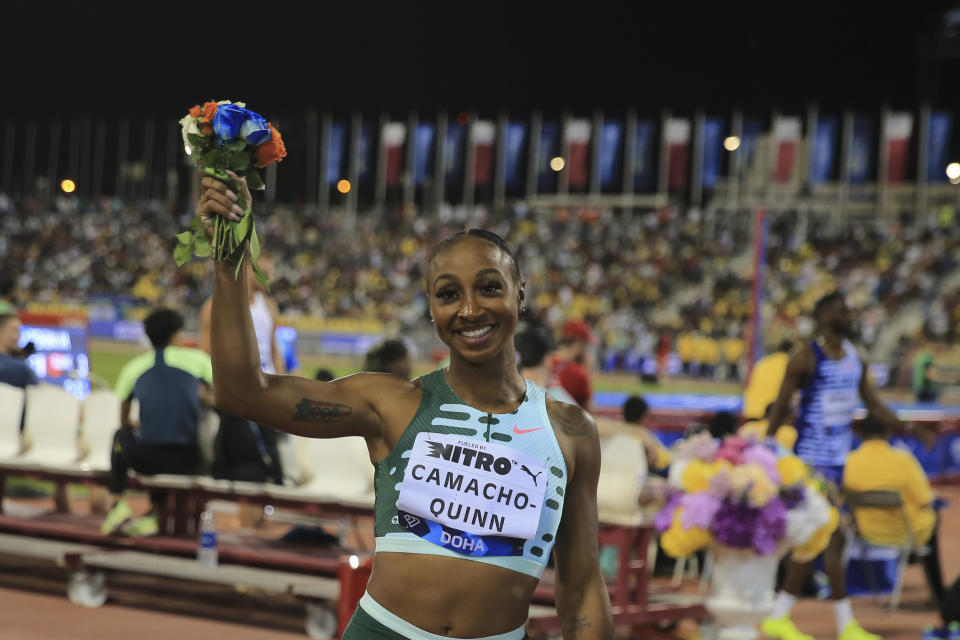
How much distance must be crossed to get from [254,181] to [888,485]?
6.68 meters

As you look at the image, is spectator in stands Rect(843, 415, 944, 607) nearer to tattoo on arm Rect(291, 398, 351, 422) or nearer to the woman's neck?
the woman's neck

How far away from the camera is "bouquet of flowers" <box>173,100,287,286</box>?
249 cm

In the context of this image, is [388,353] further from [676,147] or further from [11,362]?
[676,147]

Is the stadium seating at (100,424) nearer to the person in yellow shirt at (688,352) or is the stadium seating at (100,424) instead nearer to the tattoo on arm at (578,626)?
A: the tattoo on arm at (578,626)

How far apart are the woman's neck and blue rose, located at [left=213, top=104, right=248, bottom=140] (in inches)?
25.8

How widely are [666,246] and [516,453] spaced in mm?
45159

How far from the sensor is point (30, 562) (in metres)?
9.75

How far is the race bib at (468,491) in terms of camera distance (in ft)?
8.66

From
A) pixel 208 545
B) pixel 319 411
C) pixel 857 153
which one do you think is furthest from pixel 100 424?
pixel 857 153

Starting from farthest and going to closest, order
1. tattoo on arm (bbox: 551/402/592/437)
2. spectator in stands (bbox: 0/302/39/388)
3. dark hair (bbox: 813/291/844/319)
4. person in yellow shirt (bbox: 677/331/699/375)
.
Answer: person in yellow shirt (bbox: 677/331/699/375)
spectator in stands (bbox: 0/302/39/388)
dark hair (bbox: 813/291/844/319)
tattoo on arm (bbox: 551/402/592/437)

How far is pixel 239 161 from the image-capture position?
2547mm

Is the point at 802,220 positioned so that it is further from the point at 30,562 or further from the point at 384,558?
the point at 384,558

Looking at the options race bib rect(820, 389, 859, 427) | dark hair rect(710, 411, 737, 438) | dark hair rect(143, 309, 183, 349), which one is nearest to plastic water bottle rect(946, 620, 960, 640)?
race bib rect(820, 389, 859, 427)

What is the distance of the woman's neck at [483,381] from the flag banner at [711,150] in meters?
45.7
